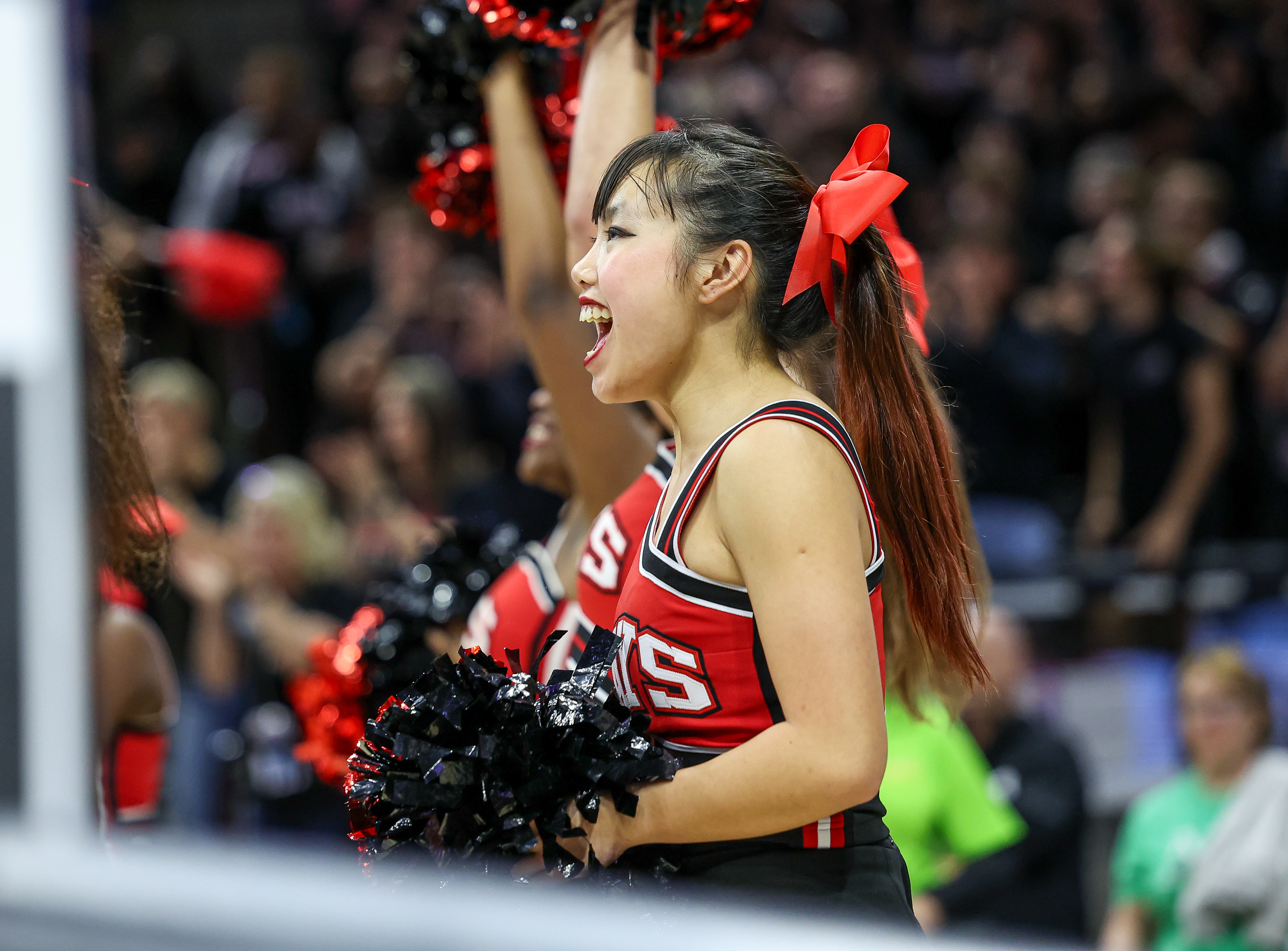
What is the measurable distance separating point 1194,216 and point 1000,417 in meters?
1.08

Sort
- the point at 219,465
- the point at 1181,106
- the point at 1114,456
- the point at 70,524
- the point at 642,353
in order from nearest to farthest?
the point at 70,524 < the point at 642,353 < the point at 1114,456 < the point at 219,465 < the point at 1181,106

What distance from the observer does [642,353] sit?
154 cm

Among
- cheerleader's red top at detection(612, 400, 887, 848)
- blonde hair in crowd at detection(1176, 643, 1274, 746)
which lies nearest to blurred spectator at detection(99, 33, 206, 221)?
blonde hair in crowd at detection(1176, 643, 1274, 746)

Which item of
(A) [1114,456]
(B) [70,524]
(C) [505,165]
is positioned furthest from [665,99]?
(B) [70,524]

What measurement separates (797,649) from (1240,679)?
10.3 feet

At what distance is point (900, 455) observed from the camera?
1565 millimetres

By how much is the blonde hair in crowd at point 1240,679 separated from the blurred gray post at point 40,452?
384 cm

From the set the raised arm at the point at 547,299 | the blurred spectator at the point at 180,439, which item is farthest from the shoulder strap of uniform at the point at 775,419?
the blurred spectator at the point at 180,439

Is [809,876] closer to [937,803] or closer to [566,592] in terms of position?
[566,592]

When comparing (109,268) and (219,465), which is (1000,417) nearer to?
(219,465)

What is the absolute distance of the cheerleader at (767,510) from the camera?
1.36 metres

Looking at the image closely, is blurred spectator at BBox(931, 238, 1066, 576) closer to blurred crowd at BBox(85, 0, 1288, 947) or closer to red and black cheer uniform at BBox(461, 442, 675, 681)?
blurred crowd at BBox(85, 0, 1288, 947)

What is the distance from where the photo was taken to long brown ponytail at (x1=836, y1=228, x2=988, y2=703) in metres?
A: 1.56

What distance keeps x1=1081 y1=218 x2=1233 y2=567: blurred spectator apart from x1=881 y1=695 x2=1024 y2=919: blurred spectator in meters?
1.55
